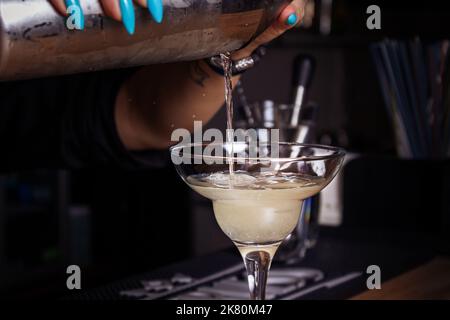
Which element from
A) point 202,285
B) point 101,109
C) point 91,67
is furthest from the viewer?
point 101,109

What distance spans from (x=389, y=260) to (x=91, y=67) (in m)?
0.90

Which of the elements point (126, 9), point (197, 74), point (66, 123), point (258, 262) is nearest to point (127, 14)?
point (126, 9)

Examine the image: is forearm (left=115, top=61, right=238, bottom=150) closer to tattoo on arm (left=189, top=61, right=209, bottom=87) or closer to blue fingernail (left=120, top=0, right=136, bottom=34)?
tattoo on arm (left=189, top=61, right=209, bottom=87)

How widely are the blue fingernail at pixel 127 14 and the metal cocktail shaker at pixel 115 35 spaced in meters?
0.01

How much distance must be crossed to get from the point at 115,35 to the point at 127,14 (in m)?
0.04

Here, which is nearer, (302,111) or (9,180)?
(302,111)

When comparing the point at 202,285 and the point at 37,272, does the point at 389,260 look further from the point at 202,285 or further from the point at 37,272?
the point at 37,272

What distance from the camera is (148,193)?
3525 millimetres

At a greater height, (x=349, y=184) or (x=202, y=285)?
(x=349, y=184)

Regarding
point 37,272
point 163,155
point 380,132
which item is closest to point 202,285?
point 163,155

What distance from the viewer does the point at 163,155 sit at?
162cm

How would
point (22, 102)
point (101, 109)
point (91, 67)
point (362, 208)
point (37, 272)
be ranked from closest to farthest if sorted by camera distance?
point (91, 67) < point (101, 109) < point (22, 102) < point (362, 208) < point (37, 272)

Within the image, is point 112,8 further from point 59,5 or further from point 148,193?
point 148,193

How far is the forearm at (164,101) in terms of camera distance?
54.2 inches
